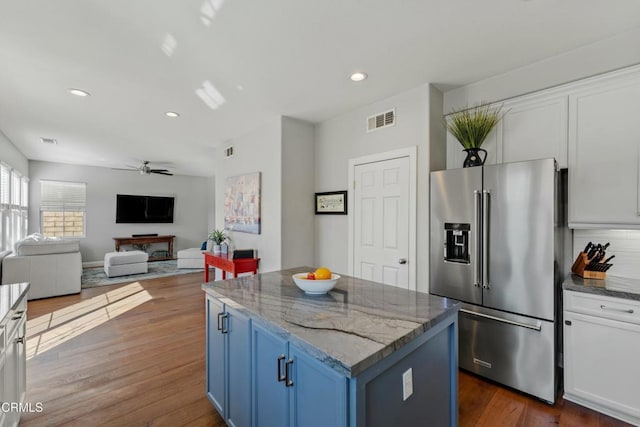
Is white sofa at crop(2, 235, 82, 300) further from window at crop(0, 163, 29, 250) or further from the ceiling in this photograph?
the ceiling

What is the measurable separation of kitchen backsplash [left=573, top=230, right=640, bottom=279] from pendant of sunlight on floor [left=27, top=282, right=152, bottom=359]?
17.2 feet

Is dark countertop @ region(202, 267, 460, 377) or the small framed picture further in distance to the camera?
the small framed picture

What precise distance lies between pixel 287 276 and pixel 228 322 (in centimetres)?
63

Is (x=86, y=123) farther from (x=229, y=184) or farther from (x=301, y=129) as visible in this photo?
(x=301, y=129)

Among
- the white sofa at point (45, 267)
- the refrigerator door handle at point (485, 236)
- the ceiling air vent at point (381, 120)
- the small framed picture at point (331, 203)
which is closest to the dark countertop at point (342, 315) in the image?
the refrigerator door handle at point (485, 236)

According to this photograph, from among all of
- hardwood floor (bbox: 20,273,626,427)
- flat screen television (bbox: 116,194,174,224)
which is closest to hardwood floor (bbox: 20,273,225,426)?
hardwood floor (bbox: 20,273,626,427)

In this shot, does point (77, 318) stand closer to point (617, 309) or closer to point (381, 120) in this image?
point (381, 120)

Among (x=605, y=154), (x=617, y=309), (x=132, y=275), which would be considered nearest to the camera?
(x=617, y=309)

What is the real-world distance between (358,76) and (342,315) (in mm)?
2173

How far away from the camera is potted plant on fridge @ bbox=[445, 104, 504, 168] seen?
103 inches

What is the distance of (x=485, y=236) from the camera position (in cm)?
240

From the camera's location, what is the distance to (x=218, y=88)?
2971 millimetres

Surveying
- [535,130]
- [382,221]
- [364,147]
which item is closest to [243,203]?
[364,147]

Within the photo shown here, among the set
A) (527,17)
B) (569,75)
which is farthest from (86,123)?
(569,75)
